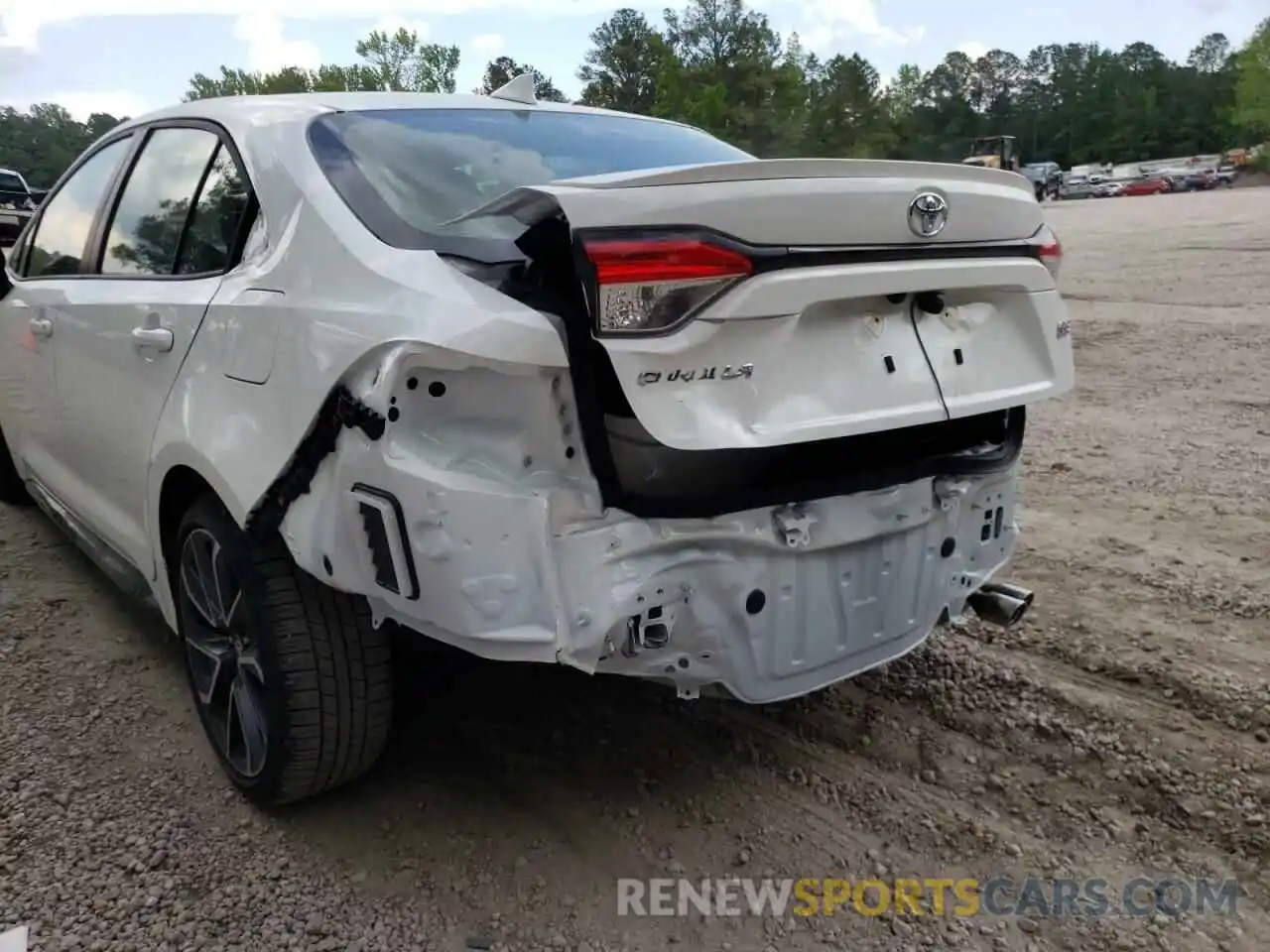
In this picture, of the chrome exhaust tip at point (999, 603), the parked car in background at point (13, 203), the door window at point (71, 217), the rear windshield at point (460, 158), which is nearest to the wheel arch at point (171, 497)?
the rear windshield at point (460, 158)

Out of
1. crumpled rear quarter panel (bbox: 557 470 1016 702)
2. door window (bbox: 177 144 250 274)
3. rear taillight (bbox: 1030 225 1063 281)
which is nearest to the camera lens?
crumpled rear quarter panel (bbox: 557 470 1016 702)

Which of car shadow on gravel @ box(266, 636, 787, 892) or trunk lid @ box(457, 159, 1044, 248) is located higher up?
trunk lid @ box(457, 159, 1044, 248)

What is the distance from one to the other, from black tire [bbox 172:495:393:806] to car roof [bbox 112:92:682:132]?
3.35 ft

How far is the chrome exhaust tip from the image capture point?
8.93ft

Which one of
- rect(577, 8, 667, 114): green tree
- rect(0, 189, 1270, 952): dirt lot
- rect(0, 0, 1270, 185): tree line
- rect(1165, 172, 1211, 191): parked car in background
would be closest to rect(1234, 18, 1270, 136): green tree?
rect(0, 0, 1270, 185): tree line

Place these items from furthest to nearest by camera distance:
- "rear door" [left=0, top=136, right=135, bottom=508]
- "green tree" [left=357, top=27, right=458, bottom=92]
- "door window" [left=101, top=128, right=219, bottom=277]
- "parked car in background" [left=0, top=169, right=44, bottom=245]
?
"green tree" [left=357, top=27, right=458, bottom=92] → "parked car in background" [left=0, top=169, right=44, bottom=245] → "rear door" [left=0, top=136, right=135, bottom=508] → "door window" [left=101, top=128, right=219, bottom=277]

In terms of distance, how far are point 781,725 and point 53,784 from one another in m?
2.00

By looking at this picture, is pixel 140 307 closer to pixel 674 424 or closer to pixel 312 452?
pixel 312 452

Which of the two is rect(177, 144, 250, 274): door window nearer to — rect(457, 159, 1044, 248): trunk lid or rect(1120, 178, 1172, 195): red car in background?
rect(457, 159, 1044, 248): trunk lid

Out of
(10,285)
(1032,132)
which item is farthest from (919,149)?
(10,285)

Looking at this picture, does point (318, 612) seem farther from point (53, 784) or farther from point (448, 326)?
point (53, 784)

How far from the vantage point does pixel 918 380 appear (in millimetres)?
2266

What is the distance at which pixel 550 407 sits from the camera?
201 cm

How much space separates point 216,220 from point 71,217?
144 centimetres
